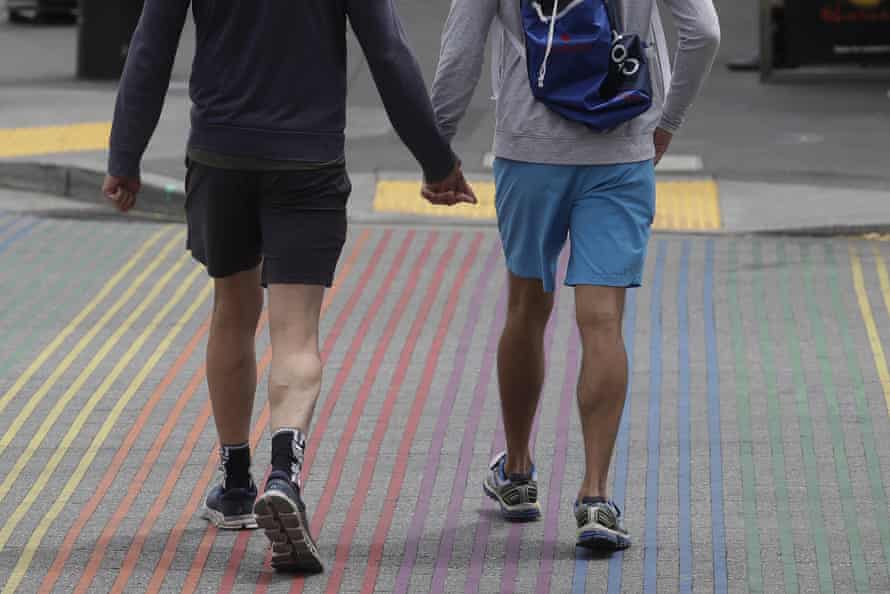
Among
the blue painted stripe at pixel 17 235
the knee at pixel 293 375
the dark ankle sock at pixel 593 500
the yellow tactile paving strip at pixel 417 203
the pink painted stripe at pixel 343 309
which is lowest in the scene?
the yellow tactile paving strip at pixel 417 203

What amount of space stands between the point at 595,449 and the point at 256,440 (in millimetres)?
1527

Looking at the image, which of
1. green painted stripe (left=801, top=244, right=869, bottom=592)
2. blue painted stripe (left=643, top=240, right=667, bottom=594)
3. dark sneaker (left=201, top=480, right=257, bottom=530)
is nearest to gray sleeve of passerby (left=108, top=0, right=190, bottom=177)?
dark sneaker (left=201, top=480, right=257, bottom=530)

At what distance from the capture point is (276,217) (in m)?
5.17

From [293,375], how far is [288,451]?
0.21m

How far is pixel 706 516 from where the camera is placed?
5707mm

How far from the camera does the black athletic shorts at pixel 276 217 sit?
5160 millimetres

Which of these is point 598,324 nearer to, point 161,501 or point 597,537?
point 597,537

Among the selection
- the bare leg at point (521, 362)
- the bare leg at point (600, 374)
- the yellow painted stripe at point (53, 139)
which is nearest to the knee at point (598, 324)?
the bare leg at point (600, 374)

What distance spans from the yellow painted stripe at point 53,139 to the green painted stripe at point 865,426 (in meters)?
5.49

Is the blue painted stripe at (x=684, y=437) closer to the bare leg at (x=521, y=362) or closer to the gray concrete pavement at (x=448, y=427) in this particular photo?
the gray concrete pavement at (x=448, y=427)

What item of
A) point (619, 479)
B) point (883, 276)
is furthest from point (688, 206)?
point (619, 479)

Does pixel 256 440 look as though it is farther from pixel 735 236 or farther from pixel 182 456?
pixel 735 236

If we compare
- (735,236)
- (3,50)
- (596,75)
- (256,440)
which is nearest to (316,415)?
(256,440)

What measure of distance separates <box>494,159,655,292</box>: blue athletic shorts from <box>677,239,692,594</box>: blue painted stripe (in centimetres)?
72
